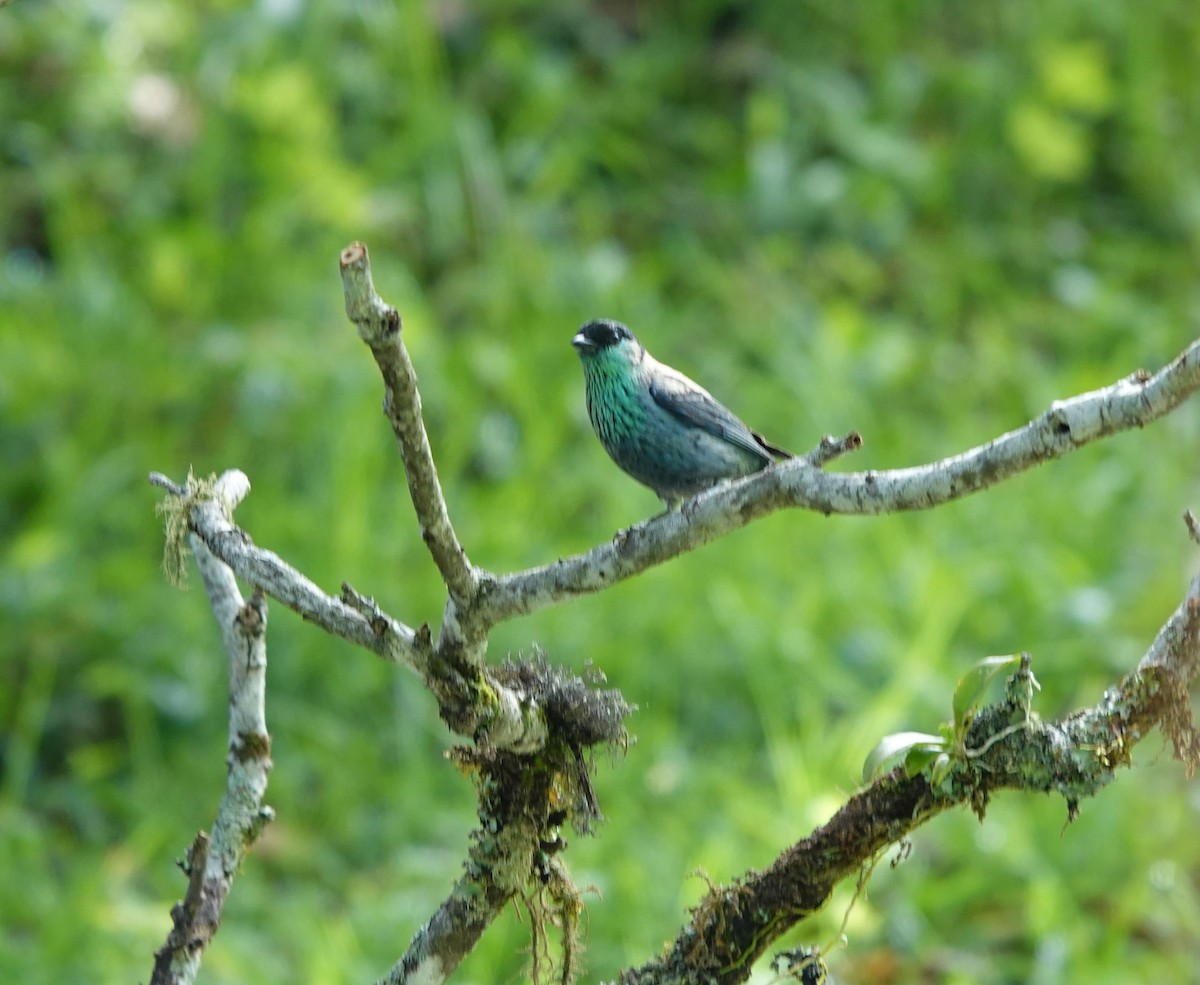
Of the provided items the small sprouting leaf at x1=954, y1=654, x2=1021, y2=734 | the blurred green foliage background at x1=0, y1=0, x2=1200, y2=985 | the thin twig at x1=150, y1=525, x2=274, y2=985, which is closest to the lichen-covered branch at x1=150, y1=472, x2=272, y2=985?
the thin twig at x1=150, y1=525, x2=274, y2=985

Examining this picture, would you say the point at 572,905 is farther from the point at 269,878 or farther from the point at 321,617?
the point at 269,878

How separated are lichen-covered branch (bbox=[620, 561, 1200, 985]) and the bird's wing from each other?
3.68 feet

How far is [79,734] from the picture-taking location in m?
4.52

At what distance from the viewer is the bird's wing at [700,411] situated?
302 centimetres

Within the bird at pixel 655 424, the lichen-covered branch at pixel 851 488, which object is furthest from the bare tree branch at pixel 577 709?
the bird at pixel 655 424

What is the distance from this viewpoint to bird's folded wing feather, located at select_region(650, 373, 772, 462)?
3.02m

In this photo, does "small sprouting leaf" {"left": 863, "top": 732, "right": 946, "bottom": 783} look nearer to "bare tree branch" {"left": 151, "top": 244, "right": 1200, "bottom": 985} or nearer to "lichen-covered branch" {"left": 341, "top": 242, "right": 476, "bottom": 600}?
"bare tree branch" {"left": 151, "top": 244, "right": 1200, "bottom": 985}

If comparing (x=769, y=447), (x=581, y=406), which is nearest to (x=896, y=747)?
(x=769, y=447)

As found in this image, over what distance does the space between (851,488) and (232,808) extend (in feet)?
3.27

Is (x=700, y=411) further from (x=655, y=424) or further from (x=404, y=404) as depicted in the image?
(x=404, y=404)

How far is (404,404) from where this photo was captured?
1739mm

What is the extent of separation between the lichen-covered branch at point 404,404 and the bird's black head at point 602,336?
3.82 ft

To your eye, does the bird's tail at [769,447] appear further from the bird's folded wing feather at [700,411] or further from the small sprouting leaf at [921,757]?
the small sprouting leaf at [921,757]

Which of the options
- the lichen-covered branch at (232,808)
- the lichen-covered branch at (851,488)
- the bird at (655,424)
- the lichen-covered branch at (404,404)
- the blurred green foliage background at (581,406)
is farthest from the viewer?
the blurred green foliage background at (581,406)
